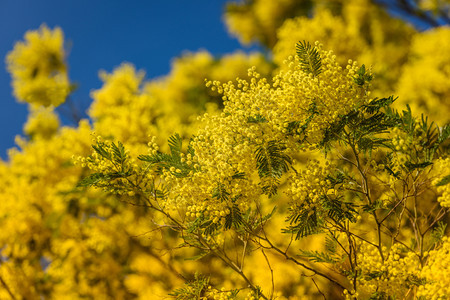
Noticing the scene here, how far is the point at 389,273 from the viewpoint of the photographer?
2439 millimetres

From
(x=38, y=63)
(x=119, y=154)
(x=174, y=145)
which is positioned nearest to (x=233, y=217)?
(x=174, y=145)

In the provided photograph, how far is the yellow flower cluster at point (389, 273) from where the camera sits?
2473mm

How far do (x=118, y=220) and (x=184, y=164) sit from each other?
4.42m

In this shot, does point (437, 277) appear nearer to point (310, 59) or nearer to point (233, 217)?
point (233, 217)

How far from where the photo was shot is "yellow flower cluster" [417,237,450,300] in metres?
2.26

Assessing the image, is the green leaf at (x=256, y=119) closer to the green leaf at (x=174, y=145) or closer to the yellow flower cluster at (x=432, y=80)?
the green leaf at (x=174, y=145)

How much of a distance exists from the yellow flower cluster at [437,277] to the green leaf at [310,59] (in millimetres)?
1430

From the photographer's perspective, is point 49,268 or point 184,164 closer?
point 184,164

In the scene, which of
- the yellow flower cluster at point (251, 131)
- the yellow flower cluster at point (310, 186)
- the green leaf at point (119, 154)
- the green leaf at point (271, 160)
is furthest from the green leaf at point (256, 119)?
the green leaf at point (119, 154)

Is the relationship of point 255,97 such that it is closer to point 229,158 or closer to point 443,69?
point 229,158

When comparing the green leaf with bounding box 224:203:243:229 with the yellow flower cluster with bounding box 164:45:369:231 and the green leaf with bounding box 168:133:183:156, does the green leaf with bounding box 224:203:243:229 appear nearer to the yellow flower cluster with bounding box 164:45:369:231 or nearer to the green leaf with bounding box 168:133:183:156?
the yellow flower cluster with bounding box 164:45:369:231

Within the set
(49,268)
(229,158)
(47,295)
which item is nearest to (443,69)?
(229,158)

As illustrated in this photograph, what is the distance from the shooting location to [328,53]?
244 centimetres

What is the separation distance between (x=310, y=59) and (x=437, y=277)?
159 centimetres
